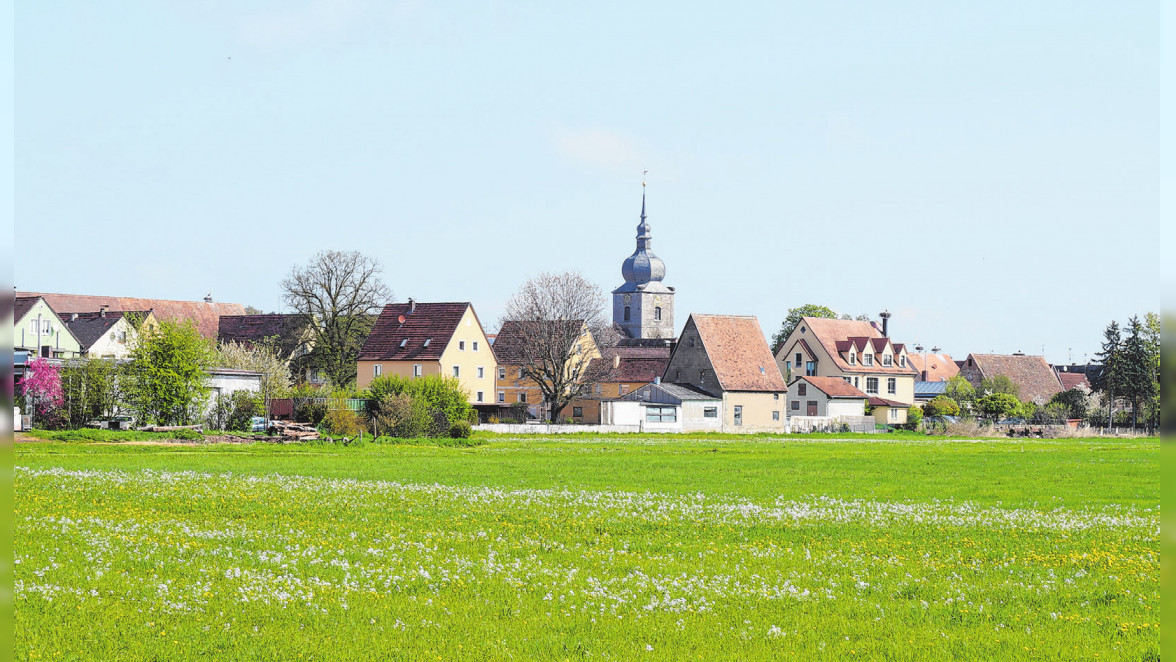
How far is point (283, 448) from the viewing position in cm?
5362

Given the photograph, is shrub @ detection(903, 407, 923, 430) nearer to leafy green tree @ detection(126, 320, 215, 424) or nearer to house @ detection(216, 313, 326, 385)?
house @ detection(216, 313, 326, 385)

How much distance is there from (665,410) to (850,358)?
37.2m

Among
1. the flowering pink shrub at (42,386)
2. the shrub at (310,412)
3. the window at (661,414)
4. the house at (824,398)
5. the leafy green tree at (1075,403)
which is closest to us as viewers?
the flowering pink shrub at (42,386)

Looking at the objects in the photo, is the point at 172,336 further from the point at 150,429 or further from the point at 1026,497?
the point at 1026,497

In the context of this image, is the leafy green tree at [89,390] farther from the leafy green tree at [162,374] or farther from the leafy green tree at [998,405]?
the leafy green tree at [998,405]

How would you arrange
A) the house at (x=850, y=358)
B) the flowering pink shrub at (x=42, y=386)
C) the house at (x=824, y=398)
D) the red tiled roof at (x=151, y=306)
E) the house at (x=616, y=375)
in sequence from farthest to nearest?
the red tiled roof at (x=151, y=306)
the house at (x=850, y=358)
the house at (x=616, y=375)
the house at (x=824, y=398)
the flowering pink shrub at (x=42, y=386)

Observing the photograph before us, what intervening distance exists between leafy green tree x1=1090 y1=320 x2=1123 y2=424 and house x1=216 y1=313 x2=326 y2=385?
260ft

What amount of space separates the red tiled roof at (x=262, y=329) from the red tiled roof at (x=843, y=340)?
56495 millimetres

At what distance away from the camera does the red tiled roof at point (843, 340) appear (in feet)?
391

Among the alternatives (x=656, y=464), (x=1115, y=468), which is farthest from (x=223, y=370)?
(x=1115, y=468)

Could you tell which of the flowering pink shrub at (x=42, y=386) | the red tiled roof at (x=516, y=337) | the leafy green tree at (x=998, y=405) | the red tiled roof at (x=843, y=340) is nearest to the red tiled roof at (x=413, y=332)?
the red tiled roof at (x=516, y=337)

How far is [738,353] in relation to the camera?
9906cm

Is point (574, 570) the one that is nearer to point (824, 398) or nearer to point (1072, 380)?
point (824, 398)

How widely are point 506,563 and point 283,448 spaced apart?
39847mm
